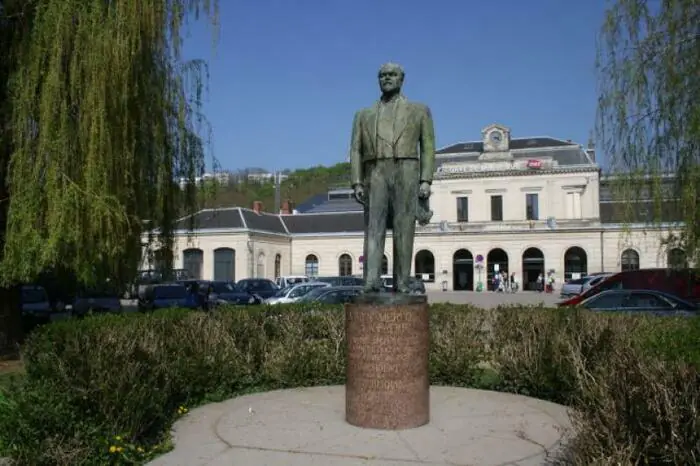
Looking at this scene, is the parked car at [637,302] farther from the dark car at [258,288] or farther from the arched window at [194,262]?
the arched window at [194,262]

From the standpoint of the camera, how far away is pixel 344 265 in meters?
64.1

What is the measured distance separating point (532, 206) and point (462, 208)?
6.51 metres

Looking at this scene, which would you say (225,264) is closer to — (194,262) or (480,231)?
(194,262)

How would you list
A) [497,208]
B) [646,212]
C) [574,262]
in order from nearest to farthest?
[646,212] < [574,262] < [497,208]

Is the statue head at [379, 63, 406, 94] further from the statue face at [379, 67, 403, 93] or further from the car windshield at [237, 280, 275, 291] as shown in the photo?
the car windshield at [237, 280, 275, 291]

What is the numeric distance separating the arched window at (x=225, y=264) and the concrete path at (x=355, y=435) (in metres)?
51.5

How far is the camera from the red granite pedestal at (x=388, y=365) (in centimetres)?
709

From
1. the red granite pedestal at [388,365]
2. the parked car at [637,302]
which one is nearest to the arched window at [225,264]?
the parked car at [637,302]

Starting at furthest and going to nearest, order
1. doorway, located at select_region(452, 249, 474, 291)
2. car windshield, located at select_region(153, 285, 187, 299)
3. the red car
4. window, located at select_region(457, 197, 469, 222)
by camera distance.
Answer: window, located at select_region(457, 197, 469, 222)
doorway, located at select_region(452, 249, 474, 291)
car windshield, located at select_region(153, 285, 187, 299)
the red car

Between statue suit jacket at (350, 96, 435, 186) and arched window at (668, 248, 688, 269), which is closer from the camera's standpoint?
statue suit jacket at (350, 96, 435, 186)

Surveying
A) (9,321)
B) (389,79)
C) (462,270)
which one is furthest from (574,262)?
Answer: (389,79)

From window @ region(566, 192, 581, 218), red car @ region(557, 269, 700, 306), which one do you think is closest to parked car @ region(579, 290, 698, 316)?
red car @ region(557, 269, 700, 306)

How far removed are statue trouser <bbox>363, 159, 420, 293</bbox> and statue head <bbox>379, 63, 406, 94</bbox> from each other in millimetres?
838

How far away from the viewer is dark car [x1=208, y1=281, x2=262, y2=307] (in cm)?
2995
